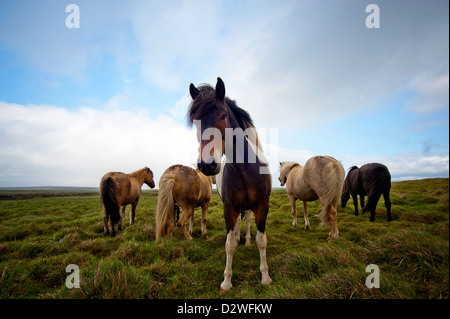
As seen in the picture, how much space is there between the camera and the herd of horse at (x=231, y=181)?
7.97 feet

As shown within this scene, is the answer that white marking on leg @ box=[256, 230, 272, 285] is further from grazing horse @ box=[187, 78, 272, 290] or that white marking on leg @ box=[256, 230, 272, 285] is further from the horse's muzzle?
the horse's muzzle

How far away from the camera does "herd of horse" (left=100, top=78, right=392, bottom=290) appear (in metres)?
2.43

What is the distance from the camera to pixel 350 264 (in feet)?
7.41

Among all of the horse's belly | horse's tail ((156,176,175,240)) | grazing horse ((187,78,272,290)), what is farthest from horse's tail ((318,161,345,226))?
horse's tail ((156,176,175,240))

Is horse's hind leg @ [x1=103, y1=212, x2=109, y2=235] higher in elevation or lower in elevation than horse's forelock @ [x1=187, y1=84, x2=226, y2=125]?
lower

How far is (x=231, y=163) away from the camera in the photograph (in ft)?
9.16

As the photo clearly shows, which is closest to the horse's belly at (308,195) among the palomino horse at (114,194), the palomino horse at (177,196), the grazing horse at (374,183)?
the grazing horse at (374,183)

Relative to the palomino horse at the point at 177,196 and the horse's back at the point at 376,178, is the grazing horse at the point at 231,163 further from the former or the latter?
the horse's back at the point at 376,178

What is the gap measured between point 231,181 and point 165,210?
2.83m

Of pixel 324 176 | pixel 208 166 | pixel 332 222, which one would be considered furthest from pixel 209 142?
pixel 332 222
